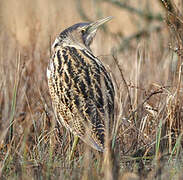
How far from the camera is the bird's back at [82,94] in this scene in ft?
9.31

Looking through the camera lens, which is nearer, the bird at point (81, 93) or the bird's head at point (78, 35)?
the bird at point (81, 93)

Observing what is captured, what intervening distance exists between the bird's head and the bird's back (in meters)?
0.21

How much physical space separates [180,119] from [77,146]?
71 cm

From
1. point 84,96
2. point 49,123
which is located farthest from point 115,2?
point 84,96

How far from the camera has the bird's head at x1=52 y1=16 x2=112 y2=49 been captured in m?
3.43

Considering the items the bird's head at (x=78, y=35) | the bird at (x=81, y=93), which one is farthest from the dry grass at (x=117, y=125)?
the bird's head at (x=78, y=35)

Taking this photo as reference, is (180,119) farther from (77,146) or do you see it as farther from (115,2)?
(115,2)

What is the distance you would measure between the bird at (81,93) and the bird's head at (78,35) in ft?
0.40

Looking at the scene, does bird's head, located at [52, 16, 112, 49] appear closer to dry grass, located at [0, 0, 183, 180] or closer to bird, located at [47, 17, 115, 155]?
bird, located at [47, 17, 115, 155]

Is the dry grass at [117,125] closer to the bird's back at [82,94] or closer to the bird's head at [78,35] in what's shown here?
the bird's back at [82,94]

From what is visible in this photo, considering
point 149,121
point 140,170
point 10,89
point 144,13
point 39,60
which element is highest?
point 144,13

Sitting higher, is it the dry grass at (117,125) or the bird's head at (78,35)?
the bird's head at (78,35)

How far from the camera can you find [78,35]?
3506 mm

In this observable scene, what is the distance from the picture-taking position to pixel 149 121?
338 cm
